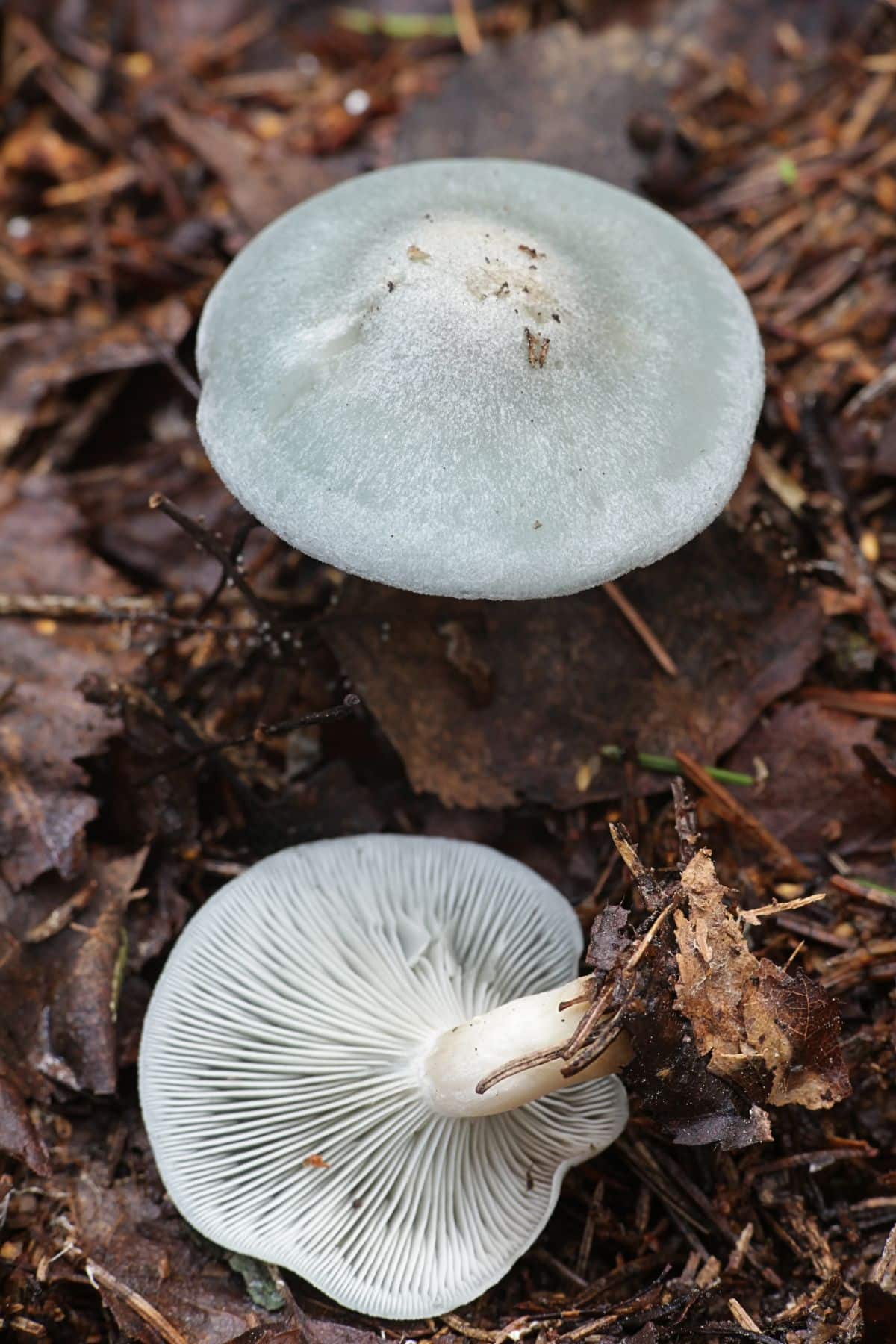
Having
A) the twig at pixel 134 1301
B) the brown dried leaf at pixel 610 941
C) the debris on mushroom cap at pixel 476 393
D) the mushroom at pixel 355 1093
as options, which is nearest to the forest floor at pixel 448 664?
the twig at pixel 134 1301

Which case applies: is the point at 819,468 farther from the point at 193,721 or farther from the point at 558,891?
the point at 193,721

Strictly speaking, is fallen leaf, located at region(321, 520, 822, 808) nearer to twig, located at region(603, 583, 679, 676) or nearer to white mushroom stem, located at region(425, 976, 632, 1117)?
twig, located at region(603, 583, 679, 676)

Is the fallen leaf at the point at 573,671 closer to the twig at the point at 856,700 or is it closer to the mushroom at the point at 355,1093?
the twig at the point at 856,700

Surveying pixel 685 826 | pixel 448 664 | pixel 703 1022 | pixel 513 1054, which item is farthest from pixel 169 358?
pixel 703 1022

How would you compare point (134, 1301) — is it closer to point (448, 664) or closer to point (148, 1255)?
point (148, 1255)

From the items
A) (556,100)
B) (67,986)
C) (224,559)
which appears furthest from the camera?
(556,100)

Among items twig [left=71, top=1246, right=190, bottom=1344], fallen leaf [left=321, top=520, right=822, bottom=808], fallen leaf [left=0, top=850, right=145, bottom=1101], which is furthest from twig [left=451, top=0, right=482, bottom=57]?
twig [left=71, top=1246, right=190, bottom=1344]
